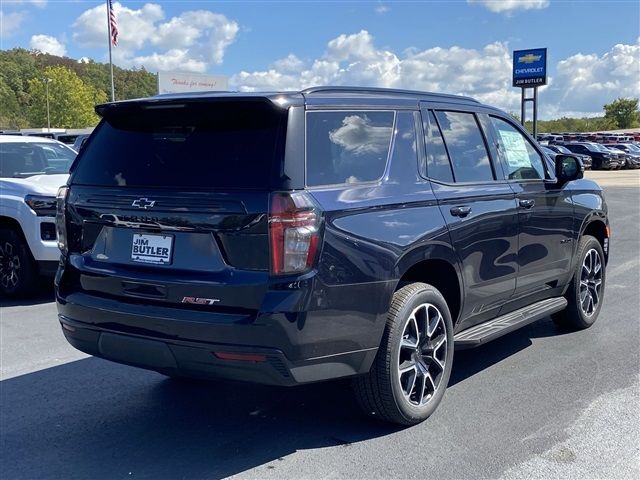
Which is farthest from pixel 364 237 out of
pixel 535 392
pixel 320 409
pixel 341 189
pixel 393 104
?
pixel 535 392

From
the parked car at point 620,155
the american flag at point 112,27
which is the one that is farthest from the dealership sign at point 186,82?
the parked car at point 620,155

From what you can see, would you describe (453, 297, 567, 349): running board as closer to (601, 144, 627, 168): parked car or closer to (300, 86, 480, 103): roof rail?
(300, 86, 480, 103): roof rail

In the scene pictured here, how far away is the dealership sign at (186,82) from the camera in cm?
3500

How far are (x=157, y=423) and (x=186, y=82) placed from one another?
34457mm

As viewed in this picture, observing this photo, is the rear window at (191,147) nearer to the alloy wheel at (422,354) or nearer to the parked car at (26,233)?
the alloy wheel at (422,354)

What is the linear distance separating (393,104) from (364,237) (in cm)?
104

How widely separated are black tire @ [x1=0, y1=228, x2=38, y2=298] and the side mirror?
5794 mm

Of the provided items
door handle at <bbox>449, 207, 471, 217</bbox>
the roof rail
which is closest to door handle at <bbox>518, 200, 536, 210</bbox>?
door handle at <bbox>449, 207, 471, 217</bbox>

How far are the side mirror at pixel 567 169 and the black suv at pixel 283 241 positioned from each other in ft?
4.36

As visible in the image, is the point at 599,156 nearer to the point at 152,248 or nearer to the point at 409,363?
the point at 409,363

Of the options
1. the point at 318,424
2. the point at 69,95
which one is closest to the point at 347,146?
the point at 318,424

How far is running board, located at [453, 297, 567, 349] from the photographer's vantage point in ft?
14.7

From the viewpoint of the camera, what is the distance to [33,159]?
885cm

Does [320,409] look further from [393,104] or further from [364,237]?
[393,104]
